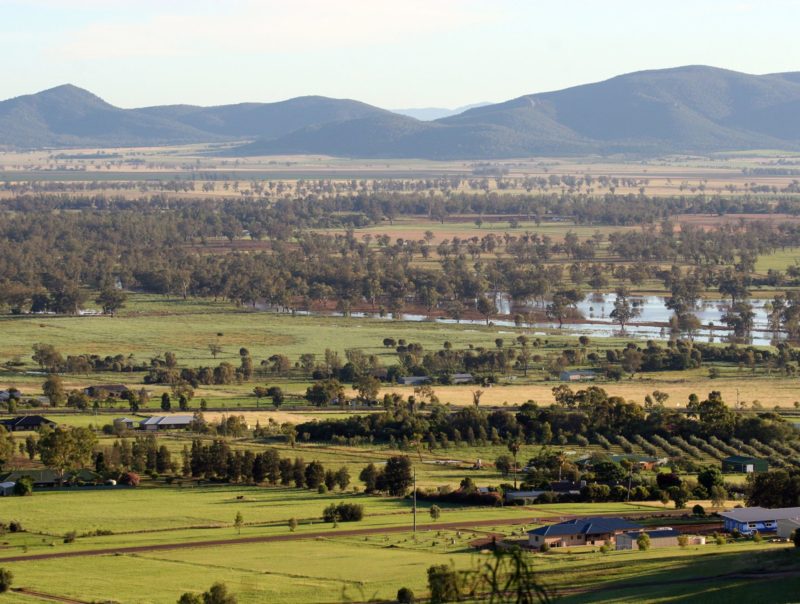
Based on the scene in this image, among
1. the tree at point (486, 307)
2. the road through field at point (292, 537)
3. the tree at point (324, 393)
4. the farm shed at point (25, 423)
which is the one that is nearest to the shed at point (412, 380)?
the tree at point (324, 393)

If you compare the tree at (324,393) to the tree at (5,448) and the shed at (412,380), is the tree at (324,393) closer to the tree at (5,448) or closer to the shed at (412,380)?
the shed at (412,380)

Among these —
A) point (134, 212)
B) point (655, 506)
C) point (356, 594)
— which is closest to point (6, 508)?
point (356, 594)

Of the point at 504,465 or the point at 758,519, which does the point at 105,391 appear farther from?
the point at 758,519

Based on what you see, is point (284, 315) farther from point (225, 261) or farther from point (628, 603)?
point (628, 603)

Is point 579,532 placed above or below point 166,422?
above

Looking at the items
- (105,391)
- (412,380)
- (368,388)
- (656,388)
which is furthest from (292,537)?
(656,388)

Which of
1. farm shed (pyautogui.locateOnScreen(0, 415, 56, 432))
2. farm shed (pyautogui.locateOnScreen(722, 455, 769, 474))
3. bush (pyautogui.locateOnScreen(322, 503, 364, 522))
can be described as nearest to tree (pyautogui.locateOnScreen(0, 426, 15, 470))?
farm shed (pyautogui.locateOnScreen(0, 415, 56, 432))
